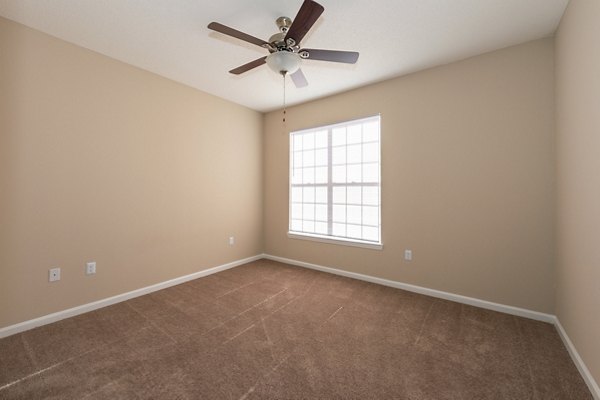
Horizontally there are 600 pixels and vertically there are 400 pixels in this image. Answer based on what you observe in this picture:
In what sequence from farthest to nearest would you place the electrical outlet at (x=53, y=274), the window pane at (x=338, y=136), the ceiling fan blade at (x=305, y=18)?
the window pane at (x=338, y=136), the electrical outlet at (x=53, y=274), the ceiling fan blade at (x=305, y=18)

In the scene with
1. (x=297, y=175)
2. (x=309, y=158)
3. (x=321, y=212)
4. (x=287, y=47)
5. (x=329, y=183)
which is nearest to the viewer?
(x=287, y=47)

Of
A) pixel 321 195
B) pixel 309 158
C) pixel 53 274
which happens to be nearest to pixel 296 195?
pixel 321 195

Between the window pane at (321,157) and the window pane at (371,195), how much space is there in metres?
0.80

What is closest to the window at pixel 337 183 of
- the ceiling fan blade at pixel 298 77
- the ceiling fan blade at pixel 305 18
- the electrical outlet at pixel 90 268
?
the ceiling fan blade at pixel 298 77

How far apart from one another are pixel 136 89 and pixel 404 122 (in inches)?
124

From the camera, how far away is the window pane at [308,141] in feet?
13.4

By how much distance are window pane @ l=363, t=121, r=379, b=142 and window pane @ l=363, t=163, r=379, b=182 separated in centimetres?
35

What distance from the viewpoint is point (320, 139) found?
13.1ft

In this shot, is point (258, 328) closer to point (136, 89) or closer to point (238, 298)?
point (238, 298)

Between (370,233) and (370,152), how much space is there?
1.10 meters

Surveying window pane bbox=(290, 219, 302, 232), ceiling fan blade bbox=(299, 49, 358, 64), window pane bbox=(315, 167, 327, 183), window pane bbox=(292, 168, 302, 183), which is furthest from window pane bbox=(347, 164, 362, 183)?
ceiling fan blade bbox=(299, 49, 358, 64)

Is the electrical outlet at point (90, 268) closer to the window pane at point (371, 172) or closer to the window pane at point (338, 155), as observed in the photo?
the window pane at point (338, 155)

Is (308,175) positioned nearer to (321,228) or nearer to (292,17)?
(321,228)

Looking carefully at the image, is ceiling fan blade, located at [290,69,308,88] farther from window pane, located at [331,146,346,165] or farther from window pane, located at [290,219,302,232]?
window pane, located at [290,219,302,232]
